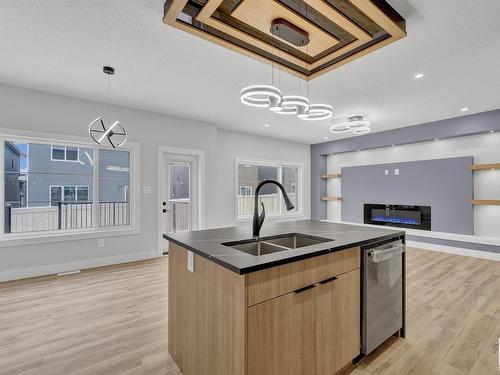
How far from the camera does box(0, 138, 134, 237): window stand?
3723 mm

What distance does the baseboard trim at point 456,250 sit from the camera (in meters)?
4.63

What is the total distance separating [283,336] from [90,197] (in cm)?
409

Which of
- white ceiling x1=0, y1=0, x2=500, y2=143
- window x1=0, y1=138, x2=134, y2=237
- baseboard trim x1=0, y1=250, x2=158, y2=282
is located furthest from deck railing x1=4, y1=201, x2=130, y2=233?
white ceiling x1=0, y1=0, x2=500, y2=143

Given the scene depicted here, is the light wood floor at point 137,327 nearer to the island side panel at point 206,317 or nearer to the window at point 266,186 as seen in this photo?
the island side panel at point 206,317

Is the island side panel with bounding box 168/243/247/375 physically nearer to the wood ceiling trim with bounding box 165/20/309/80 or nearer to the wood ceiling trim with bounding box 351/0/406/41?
the wood ceiling trim with bounding box 165/20/309/80

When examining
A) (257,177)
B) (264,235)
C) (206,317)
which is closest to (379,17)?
(264,235)

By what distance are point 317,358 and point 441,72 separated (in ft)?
11.3

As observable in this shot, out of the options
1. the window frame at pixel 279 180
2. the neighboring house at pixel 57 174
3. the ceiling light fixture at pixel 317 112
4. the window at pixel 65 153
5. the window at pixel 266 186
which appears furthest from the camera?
the window at pixel 266 186

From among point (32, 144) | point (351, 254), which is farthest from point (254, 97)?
point (32, 144)

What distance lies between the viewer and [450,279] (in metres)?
3.61

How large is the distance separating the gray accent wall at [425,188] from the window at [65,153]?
20.5 ft

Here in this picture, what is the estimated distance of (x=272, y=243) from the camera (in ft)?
6.66

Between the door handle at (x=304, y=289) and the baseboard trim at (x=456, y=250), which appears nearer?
the door handle at (x=304, y=289)

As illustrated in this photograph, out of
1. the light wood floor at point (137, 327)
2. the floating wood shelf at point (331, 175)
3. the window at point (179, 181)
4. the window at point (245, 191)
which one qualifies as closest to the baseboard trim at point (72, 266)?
the light wood floor at point (137, 327)
